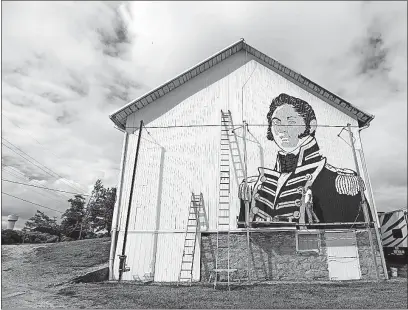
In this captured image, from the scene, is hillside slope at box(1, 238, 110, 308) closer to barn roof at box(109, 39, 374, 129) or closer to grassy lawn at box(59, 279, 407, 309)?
grassy lawn at box(59, 279, 407, 309)

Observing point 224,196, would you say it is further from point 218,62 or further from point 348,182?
point 218,62

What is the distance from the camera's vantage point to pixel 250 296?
32.6ft

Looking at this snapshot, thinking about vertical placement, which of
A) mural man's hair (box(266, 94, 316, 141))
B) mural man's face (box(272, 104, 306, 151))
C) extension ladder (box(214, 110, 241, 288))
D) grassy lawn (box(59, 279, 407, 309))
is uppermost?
mural man's hair (box(266, 94, 316, 141))

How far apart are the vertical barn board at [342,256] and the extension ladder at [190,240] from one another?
6458 millimetres

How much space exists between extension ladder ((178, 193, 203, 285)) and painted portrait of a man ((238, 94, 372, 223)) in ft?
7.13

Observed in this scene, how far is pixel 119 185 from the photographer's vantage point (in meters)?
14.7

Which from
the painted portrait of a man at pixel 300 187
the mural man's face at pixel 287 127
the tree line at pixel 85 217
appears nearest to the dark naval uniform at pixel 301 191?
the painted portrait of a man at pixel 300 187

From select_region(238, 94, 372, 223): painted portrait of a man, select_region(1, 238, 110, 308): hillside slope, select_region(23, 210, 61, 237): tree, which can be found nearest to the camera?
select_region(1, 238, 110, 308): hillside slope

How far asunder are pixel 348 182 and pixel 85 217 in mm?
36730

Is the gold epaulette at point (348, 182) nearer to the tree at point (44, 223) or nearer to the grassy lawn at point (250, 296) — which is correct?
the grassy lawn at point (250, 296)

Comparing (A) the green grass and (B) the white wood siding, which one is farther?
(A) the green grass

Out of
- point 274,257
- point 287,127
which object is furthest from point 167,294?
point 287,127

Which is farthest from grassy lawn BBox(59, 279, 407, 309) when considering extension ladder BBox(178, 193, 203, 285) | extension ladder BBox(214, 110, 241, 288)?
extension ladder BBox(214, 110, 241, 288)

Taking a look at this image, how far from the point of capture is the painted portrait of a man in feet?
46.4
